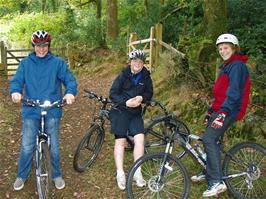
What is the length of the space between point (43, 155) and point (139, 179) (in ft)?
4.30

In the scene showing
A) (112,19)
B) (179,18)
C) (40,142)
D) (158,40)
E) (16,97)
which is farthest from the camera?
(112,19)

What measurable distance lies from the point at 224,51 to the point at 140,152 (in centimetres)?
182

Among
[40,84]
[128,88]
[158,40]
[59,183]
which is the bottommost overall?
[59,183]

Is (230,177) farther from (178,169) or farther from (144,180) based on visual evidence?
(144,180)

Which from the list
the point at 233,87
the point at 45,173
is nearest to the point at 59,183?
the point at 45,173

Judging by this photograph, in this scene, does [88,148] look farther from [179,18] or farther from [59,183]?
[179,18]

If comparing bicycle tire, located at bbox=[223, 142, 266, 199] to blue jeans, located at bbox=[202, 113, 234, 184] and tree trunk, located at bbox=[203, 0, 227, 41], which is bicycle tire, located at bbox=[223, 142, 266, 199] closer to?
blue jeans, located at bbox=[202, 113, 234, 184]

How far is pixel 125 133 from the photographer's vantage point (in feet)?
17.9

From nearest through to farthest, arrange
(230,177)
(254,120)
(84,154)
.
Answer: (230,177) < (84,154) < (254,120)

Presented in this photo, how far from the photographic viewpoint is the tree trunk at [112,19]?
1859 centimetres

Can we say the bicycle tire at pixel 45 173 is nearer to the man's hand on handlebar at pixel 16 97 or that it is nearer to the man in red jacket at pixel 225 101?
the man's hand on handlebar at pixel 16 97

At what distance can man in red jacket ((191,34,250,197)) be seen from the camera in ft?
15.5

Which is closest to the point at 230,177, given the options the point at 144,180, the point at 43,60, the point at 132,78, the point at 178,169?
the point at 178,169

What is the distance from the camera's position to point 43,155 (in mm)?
4871
